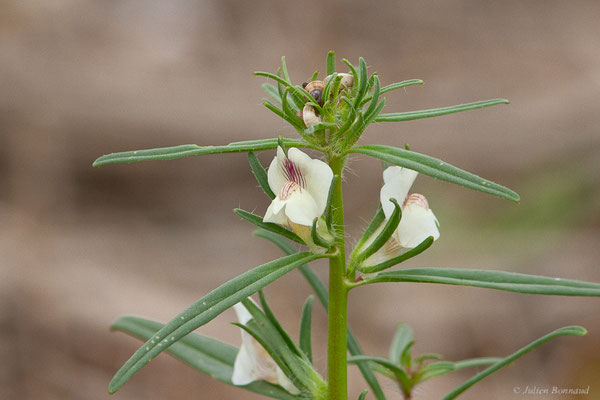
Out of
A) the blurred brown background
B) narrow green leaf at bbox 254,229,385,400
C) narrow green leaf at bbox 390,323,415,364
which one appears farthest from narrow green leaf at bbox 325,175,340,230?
the blurred brown background

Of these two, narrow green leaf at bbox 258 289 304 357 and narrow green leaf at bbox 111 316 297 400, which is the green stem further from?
narrow green leaf at bbox 111 316 297 400

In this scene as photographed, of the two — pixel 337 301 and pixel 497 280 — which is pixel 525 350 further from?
pixel 337 301

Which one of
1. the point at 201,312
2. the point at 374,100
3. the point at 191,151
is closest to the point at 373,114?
the point at 374,100

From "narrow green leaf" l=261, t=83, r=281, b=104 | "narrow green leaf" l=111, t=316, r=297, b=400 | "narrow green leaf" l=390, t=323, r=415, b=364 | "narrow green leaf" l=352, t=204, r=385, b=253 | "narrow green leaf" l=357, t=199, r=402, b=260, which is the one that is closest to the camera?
"narrow green leaf" l=357, t=199, r=402, b=260

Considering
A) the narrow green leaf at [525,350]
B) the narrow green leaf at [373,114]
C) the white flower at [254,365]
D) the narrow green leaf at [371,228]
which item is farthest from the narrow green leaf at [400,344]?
the narrow green leaf at [373,114]

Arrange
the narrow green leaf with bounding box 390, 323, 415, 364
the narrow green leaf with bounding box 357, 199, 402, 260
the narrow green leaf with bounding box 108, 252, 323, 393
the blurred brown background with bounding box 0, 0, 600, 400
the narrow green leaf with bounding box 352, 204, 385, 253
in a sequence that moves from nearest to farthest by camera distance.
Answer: the narrow green leaf with bounding box 108, 252, 323, 393 → the narrow green leaf with bounding box 357, 199, 402, 260 → the narrow green leaf with bounding box 352, 204, 385, 253 → the narrow green leaf with bounding box 390, 323, 415, 364 → the blurred brown background with bounding box 0, 0, 600, 400

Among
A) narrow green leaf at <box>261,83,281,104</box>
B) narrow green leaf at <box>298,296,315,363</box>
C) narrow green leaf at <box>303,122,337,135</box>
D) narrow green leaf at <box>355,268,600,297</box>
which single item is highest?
narrow green leaf at <box>261,83,281,104</box>

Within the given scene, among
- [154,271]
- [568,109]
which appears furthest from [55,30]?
[568,109]
